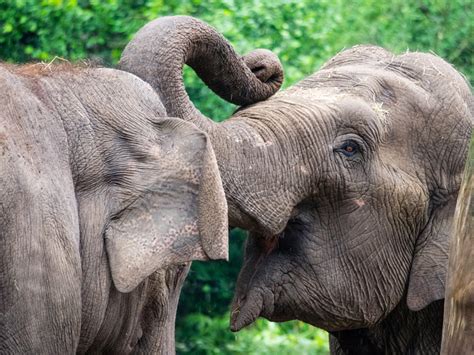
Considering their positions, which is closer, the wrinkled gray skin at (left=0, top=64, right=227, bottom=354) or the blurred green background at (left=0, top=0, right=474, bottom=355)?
the wrinkled gray skin at (left=0, top=64, right=227, bottom=354)

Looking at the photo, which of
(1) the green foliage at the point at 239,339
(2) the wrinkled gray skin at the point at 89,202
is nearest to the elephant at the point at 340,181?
(2) the wrinkled gray skin at the point at 89,202

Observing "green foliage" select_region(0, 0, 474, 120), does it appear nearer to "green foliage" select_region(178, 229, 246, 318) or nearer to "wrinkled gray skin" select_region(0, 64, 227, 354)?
"green foliage" select_region(178, 229, 246, 318)

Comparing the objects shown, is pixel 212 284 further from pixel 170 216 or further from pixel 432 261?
pixel 170 216

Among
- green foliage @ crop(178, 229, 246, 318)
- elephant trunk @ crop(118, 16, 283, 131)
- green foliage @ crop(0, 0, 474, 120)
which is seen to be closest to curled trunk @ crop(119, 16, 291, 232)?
elephant trunk @ crop(118, 16, 283, 131)

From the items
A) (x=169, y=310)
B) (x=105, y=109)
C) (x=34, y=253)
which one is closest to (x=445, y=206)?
(x=169, y=310)

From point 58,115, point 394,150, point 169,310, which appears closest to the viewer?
point 58,115

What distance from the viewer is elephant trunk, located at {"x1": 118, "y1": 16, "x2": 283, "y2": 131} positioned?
563 cm

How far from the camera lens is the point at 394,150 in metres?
6.28

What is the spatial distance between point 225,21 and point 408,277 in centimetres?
259

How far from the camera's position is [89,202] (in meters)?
4.93

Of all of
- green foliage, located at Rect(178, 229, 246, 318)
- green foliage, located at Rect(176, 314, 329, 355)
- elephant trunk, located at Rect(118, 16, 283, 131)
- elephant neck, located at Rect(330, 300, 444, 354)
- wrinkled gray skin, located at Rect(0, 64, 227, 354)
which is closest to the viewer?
wrinkled gray skin, located at Rect(0, 64, 227, 354)

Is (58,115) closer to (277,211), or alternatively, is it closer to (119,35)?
(277,211)

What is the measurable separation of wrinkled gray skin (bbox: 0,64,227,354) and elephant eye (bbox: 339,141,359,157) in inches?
45.4

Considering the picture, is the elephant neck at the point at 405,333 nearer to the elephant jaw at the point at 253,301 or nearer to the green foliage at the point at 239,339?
the elephant jaw at the point at 253,301
